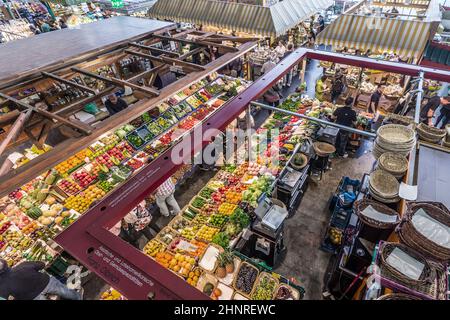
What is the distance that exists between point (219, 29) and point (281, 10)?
3.42m

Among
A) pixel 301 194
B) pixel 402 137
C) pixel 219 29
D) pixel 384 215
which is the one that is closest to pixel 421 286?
pixel 384 215

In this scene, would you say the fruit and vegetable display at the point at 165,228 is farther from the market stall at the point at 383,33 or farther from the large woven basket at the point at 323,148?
the market stall at the point at 383,33

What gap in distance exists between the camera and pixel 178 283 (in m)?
1.97

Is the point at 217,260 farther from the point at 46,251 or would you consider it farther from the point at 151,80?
the point at 46,251

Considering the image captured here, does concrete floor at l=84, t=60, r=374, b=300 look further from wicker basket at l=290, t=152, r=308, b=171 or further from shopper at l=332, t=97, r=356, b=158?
wicker basket at l=290, t=152, r=308, b=171

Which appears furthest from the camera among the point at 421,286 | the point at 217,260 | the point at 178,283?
the point at 217,260

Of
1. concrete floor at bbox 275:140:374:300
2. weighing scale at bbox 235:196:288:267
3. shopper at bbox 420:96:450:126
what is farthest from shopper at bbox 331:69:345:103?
weighing scale at bbox 235:196:288:267

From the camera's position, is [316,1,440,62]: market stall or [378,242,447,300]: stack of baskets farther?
[316,1,440,62]: market stall

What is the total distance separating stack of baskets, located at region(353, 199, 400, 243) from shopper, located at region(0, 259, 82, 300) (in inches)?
198

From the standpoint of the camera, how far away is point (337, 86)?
10648mm

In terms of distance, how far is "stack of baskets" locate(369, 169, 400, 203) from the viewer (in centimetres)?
364

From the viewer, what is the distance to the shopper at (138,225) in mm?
6070

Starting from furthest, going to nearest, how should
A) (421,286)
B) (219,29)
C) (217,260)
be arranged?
(219,29), (217,260), (421,286)

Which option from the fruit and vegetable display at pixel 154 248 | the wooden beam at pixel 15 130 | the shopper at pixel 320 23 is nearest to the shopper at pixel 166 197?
the fruit and vegetable display at pixel 154 248
